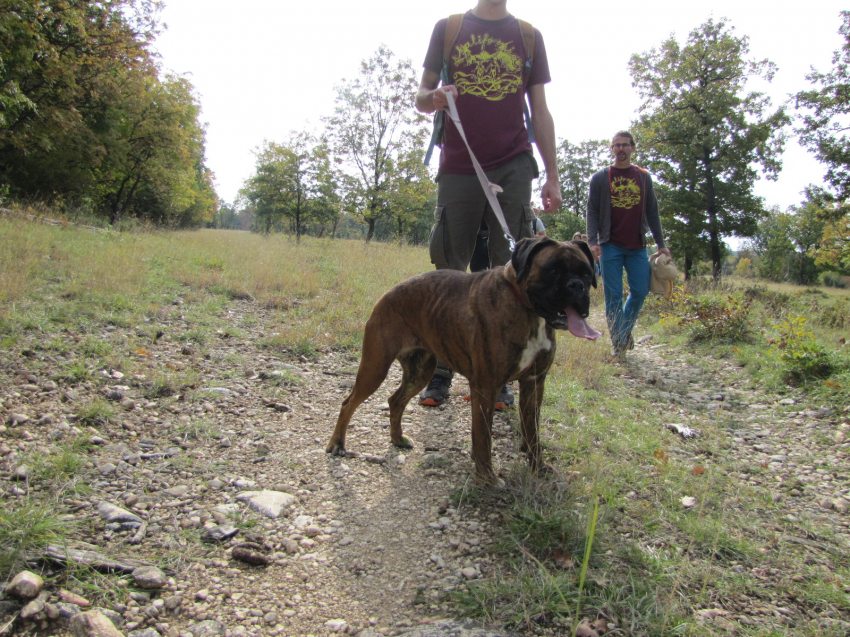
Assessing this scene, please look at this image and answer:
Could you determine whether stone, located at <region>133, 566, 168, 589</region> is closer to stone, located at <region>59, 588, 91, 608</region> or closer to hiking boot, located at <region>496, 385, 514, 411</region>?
stone, located at <region>59, 588, 91, 608</region>

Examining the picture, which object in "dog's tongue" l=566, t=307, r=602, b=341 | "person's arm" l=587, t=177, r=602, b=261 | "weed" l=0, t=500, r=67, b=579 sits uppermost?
"person's arm" l=587, t=177, r=602, b=261

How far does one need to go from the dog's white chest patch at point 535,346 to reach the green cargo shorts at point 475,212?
1.31 metres

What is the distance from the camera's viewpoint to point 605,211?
19.7ft

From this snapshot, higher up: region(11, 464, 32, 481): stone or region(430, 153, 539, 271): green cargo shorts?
region(430, 153, 539, 271): green cargo shorts

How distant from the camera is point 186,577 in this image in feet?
6.21

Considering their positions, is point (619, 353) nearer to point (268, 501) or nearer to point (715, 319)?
point (715, 319)

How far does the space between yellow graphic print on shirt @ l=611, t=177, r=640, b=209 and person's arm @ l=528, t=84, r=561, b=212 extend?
2607 millimetres

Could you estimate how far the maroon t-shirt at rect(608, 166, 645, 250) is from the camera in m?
5.93

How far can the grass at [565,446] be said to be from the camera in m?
1.81

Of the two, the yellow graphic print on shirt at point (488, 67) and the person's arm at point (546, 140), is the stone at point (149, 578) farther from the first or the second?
the yellow graphic print on shirt at point (488, 67)

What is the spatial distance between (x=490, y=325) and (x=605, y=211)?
13.5ft

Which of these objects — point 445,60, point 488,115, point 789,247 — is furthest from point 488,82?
point 789,247

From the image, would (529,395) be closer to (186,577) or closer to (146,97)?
(186,577)

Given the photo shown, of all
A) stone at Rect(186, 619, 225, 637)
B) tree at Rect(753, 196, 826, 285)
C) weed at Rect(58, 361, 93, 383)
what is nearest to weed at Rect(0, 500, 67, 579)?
stone at Rect(186, 619, 225, 637)
